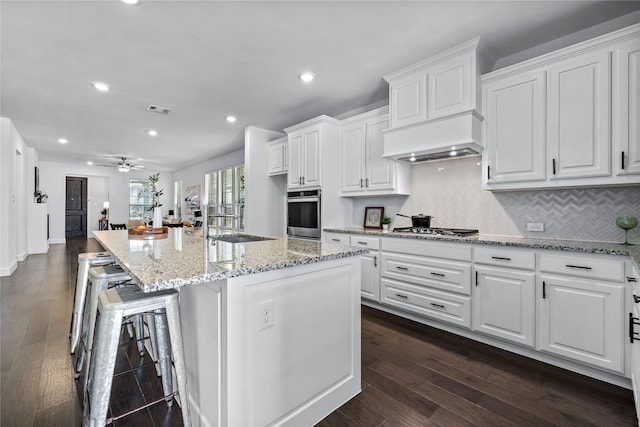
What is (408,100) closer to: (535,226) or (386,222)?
(386,222)

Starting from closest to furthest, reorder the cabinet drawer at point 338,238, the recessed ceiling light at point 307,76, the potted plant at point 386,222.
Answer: the recessed ceiling light at point 307,76 → the cabinet drawer at point 338,238 → the potted plant at point 386,222

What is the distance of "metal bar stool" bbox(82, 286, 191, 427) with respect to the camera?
119 centimetres

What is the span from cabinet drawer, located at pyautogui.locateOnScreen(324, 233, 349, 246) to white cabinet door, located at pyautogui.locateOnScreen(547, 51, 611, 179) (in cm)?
208

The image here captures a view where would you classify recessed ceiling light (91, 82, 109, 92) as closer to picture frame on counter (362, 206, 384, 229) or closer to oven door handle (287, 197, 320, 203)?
oven door handle (287, 197, 320, 203)

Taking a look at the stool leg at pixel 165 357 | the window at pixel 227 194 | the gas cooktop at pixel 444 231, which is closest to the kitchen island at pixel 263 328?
the stool leg at pixel 165 357

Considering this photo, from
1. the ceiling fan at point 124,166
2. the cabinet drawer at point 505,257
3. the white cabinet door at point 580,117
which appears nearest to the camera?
the white cabinet door at point 580,117

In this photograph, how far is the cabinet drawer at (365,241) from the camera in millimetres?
3259

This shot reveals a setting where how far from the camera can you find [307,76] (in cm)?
316

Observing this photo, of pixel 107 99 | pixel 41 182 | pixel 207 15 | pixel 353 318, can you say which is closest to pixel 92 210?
pixel 41 182

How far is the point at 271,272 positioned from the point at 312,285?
28cm

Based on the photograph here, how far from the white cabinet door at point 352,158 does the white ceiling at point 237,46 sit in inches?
16.8

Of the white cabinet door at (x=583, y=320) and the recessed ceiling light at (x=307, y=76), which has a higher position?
the recessed ceiling light at (x=307, y=76)

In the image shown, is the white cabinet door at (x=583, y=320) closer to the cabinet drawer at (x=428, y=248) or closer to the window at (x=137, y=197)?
the cabinet drawer at (x=428, y=248)

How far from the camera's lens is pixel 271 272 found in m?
1.37
